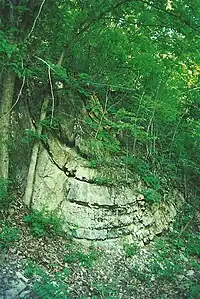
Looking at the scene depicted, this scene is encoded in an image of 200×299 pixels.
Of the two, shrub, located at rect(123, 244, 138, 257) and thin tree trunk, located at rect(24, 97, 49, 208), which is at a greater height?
thin tree trunk, located at rect(24, 97, 49, 208)

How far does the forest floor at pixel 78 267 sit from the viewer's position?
505 cm

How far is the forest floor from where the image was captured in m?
5.05

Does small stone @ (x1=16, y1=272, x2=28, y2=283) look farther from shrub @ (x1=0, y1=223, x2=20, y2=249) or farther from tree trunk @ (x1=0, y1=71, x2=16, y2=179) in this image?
tree trunk @ (x1=0, y1=71, x2=16, y2=179)

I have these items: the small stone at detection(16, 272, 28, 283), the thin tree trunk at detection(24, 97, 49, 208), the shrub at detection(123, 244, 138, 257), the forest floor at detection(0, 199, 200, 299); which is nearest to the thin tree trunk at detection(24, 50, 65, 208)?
the thin tree trunk at detection(24, 97, 49, 208)

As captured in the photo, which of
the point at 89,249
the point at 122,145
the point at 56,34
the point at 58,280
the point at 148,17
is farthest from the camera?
the point at 122,145

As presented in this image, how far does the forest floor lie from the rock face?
31 cm

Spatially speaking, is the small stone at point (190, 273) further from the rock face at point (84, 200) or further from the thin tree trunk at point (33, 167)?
the thin tree trunk at point (33, 167)

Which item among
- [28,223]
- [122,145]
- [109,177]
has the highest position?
[122,145]

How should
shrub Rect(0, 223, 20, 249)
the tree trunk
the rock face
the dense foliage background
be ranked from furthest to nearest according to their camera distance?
the rock face, the tree trunk, the dense foliage background, shrub Rect(0, 223, 20, 249)

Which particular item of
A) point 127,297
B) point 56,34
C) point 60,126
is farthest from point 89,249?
point 56,34

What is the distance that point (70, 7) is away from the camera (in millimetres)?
6434

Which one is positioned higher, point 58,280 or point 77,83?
point 77,83

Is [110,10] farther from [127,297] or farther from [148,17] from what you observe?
[127,297]

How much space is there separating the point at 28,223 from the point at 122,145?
317 cm
